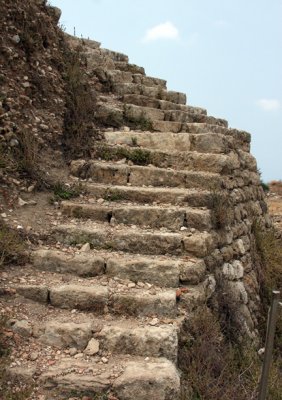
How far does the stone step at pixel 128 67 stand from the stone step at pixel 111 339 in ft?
21.0

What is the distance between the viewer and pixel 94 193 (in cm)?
507

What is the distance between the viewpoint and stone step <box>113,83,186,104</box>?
24.7ft

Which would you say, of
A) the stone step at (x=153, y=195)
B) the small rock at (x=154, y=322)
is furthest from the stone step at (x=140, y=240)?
the small rock at (x=154, y=322)

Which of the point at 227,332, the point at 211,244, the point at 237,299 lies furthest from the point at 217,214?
the point at 227,332

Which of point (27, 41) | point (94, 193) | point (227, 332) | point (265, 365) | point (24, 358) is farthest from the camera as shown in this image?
point (27, 41)

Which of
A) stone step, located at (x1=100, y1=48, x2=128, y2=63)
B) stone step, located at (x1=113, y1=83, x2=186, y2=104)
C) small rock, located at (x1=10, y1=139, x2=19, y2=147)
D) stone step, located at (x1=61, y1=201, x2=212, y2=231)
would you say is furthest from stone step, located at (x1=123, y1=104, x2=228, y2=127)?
stone step, located at (x1=100, y1=48, x2=128, y2=63)

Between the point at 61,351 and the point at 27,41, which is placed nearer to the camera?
the point at 61,351

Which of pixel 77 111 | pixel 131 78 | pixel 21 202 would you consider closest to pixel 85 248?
pixel 21 202

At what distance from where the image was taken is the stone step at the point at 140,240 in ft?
13.8

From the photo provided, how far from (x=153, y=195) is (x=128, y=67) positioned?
4758mm

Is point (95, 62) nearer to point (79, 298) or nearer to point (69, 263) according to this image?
point (69, 263)

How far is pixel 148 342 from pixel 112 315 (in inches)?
17.6

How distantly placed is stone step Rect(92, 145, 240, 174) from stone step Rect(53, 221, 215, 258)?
1.36 metres

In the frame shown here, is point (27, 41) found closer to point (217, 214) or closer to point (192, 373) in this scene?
point (217, 214)
